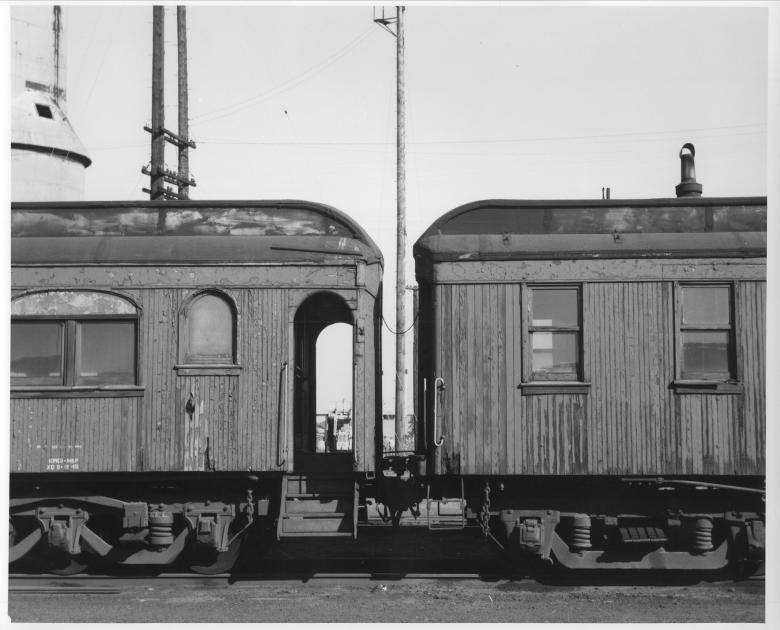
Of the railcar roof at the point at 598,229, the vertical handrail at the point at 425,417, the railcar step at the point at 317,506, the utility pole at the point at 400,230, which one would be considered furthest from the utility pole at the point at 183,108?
the vertical handrail at the point at 425,417

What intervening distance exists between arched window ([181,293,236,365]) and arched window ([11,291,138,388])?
58 cm

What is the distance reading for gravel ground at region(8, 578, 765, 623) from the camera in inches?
337

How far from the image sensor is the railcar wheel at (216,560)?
9.89 m

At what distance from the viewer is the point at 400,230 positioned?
18.9 metres

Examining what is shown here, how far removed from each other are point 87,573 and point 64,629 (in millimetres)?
1824

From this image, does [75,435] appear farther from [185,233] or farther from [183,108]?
[183,108]

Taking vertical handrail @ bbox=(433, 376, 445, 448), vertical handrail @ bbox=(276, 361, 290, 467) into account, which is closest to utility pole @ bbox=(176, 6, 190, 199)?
vertical handrail @ bbox=(276, 361, 290, 467)

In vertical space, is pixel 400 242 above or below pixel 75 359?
above

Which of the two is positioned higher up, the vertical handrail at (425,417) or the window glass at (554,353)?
the window glass at (554,353)

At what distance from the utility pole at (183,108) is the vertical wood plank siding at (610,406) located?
13.6 m

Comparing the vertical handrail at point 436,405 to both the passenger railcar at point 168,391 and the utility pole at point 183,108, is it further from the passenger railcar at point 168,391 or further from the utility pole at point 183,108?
the utility pole at point 183,108

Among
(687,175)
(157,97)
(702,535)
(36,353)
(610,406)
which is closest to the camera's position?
(610,406)

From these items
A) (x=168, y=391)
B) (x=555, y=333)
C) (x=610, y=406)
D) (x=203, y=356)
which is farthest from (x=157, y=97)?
(x=610, y=406)

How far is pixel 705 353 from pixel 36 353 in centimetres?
722
